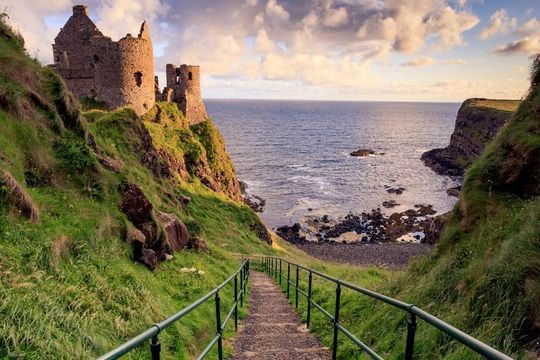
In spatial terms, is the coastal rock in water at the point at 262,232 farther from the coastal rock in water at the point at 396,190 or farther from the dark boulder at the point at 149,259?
the coastal rock in water at the point at 396,190

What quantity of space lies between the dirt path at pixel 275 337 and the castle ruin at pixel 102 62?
2493 cm

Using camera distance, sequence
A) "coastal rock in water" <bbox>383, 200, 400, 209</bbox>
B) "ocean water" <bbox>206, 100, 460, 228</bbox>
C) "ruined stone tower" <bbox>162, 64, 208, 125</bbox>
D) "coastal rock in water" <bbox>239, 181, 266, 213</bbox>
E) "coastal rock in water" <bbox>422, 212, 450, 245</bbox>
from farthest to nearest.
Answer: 1. "ocean water" <bbox>206, 100, 460, 228</bbox>
2. "coastal rock in water" <bbox>383, 200, 400, 209</bbox>
3. "coastal rock in water" <bbox>239, 181, 266, 213</bbox>
4. "ruined stone tower" <bbox>162, 64, 208, 125</bbox>
5. "coastal rock in water" <bbox>422, 212, 450, 245</bbox>

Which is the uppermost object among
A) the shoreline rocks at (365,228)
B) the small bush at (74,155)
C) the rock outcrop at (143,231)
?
the small bush at (74,155)

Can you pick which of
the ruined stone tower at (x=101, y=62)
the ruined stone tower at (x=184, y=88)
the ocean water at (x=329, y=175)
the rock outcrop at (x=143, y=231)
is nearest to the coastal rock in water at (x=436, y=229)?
the rock outcrop at (x=143, y=231)

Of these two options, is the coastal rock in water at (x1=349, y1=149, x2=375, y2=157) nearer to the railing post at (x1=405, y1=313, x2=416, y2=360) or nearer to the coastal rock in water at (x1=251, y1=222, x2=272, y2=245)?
the coastal rock in water at (x1=251, y1=222, x2=272, y2=245)

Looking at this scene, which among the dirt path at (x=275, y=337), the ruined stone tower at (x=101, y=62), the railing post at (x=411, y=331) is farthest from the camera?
the ruined stone tower at (x=101, y=62)

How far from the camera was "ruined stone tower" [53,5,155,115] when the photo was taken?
96.2ft

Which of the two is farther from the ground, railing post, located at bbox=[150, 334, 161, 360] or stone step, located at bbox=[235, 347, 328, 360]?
railing post, located at bbox=[150, 334, 161, 360]

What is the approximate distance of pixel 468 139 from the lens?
9144 cm

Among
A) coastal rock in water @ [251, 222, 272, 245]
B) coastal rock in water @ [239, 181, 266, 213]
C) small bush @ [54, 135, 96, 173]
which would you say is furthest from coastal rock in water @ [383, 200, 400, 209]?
small bush @ [54, 135, 96, 173]

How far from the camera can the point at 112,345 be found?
17.5 ft

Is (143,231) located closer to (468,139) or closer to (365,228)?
(365,228)

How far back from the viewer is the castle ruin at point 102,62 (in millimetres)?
29312

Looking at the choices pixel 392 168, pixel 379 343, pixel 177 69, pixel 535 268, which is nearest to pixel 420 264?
pixel 379 343
